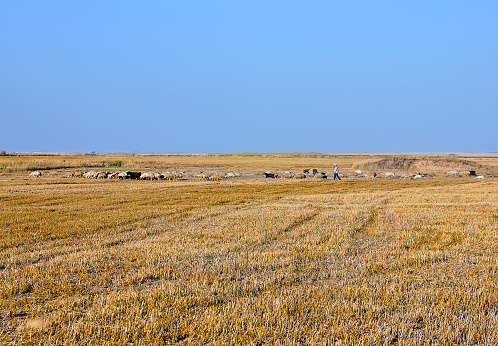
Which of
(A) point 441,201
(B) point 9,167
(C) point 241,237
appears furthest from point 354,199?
(B) point 9,167

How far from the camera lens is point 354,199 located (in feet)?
73.0

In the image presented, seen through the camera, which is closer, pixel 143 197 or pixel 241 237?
pixel 241 237

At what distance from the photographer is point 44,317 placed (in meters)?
5.91

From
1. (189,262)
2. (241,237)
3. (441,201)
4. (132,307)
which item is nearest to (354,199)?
(441,201)

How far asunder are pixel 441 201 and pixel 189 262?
53.7 feet

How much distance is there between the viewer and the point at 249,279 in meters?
7.82

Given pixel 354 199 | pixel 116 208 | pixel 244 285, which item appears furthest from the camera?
pixel 354 199

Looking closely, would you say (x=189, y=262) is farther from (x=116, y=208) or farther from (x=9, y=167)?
(x=9, y=167)

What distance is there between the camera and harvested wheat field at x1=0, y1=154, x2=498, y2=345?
5.45m

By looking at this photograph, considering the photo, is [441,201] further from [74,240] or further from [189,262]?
[74,240]

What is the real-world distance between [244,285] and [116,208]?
1235cm

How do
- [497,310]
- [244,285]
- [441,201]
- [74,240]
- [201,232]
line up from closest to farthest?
[497,310], [244,285], [74,240], [201,232], [441,201]

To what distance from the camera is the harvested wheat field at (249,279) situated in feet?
17.9

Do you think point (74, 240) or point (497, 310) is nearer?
point (497, 310)
